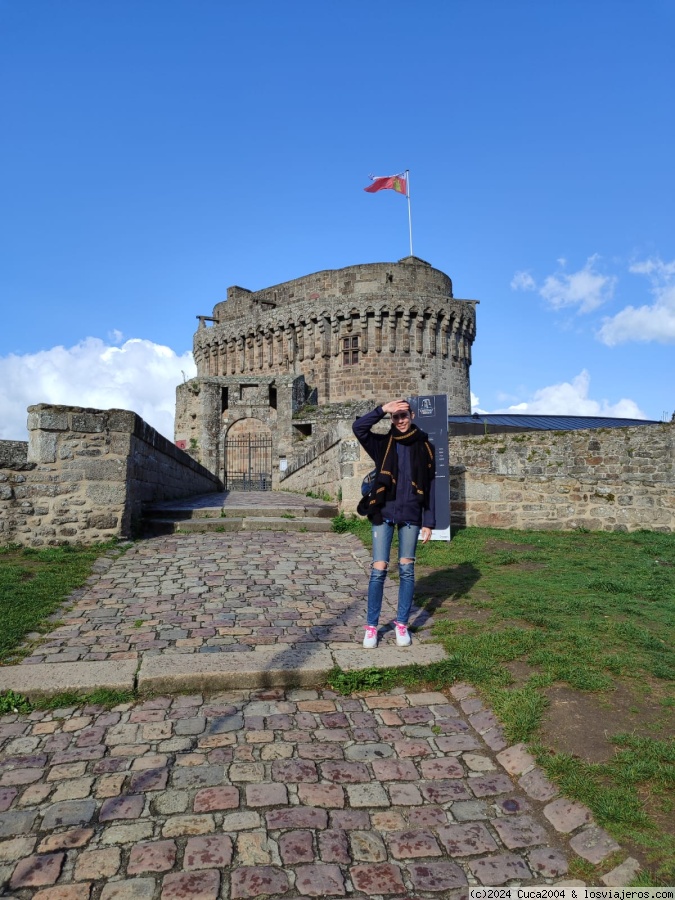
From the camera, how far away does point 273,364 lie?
3966 cm

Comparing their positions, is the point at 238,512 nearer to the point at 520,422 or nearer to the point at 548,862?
the point at 548,862

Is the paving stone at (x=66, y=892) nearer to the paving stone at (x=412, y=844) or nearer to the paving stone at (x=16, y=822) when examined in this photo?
the paving stone at (x=16, y=822)

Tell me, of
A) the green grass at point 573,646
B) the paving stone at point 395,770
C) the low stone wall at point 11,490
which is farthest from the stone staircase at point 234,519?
the paving stone at point 395,770

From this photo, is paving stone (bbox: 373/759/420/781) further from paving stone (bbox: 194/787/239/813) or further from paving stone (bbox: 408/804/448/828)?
paving stone (bbox: 194/787/239/813)

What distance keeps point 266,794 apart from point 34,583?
4200 millimetres

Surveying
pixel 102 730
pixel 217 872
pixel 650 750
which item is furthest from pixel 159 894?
pixel 650 750

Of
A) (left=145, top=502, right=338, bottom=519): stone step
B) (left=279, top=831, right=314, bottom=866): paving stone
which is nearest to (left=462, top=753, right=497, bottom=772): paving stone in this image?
(left=279, top=831, right=314, bottom=866): paving stone

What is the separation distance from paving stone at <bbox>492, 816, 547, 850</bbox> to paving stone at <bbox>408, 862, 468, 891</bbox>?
271 mm

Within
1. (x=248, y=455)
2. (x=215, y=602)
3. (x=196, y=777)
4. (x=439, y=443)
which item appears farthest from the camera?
(x=248, y=455)

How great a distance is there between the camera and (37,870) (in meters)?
2.14

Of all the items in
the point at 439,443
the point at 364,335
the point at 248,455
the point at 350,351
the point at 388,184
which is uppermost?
the point at 388,184

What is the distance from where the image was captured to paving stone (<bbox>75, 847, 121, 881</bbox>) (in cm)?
211

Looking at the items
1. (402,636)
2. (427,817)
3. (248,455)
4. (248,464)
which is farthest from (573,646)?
(248,455)

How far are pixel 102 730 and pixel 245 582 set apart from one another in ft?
10.2
